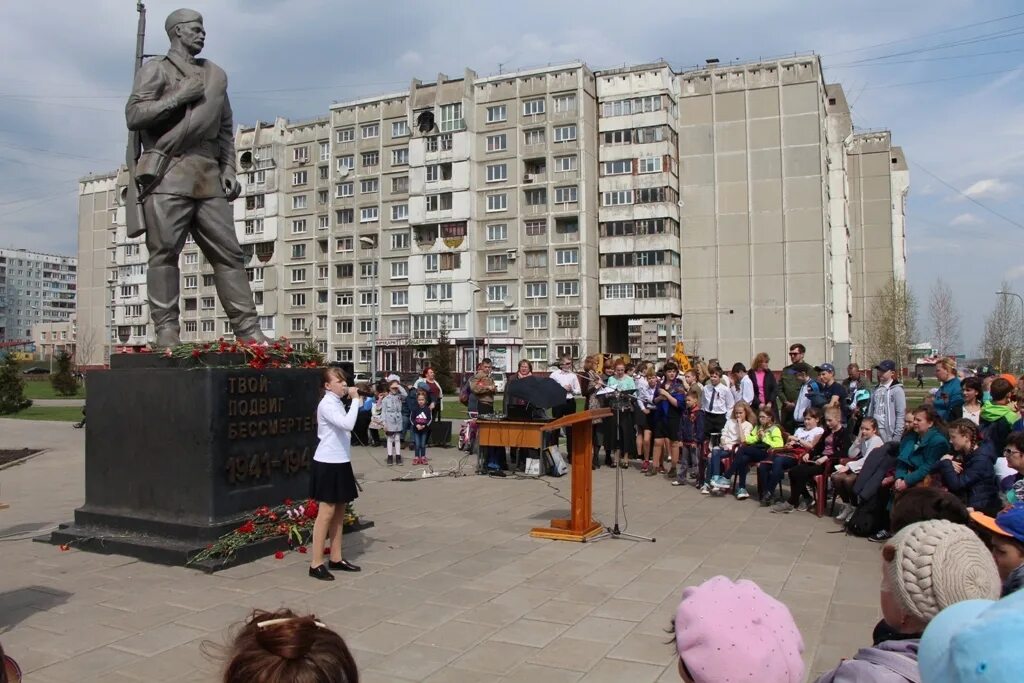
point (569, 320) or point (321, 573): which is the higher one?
point (569, 320)

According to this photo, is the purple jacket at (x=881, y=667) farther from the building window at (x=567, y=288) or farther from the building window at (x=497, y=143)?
the building window at (x=497, y=143)

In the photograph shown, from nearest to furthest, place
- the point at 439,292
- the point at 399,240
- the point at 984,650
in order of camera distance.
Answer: the point at 984,650
the point at 439,292
the point at 399,240

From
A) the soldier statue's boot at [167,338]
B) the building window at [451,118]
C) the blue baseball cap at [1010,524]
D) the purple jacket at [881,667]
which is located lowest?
the purple jacket at [881,667]

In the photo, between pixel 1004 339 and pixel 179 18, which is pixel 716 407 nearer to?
pixel 179 18

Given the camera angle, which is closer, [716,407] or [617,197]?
[716,407]

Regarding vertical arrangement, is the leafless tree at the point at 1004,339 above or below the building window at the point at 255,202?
below

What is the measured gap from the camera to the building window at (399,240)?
64688 mm

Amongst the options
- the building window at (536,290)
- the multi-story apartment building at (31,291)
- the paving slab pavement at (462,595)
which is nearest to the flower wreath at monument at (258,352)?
the paving slab pavement at (462,595)

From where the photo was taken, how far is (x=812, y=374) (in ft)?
40.6

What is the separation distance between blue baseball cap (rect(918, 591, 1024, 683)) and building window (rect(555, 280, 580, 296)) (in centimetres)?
5745

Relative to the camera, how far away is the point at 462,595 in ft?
20.1

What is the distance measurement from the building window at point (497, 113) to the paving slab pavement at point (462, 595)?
5506cm

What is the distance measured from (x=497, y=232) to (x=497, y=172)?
4.92 metres

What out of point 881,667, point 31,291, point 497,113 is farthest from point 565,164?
point 31,291
